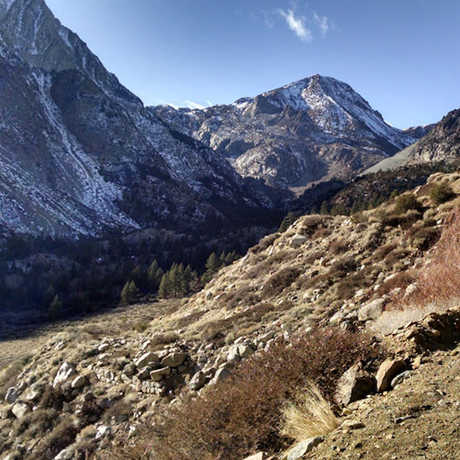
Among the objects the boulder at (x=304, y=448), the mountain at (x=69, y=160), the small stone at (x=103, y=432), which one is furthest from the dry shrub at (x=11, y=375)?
the mountain at (x=69, y=160)

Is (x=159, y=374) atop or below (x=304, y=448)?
below

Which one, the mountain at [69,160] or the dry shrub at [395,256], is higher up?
the mountain at [69,160]

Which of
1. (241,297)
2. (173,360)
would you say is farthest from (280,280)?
(173,360)

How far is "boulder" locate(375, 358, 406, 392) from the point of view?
4.24 metres

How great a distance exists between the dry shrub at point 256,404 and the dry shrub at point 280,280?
28.9 feet

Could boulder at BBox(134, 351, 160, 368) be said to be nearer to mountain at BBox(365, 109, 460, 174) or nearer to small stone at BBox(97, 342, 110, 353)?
small stone at BBox(97, 342, 110, 353)

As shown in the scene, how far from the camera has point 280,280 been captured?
14.9 meters

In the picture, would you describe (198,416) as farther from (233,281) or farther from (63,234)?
(63,234)

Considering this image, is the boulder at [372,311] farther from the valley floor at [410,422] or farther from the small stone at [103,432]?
the small stone at [103,432]

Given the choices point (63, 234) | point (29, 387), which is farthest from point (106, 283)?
point (29, 387)

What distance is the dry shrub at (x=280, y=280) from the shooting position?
14.4 meters

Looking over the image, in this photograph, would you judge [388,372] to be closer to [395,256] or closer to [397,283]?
[397,283]

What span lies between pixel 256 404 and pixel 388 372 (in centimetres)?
189

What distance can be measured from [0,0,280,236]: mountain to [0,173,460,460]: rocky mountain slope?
4471 inches
